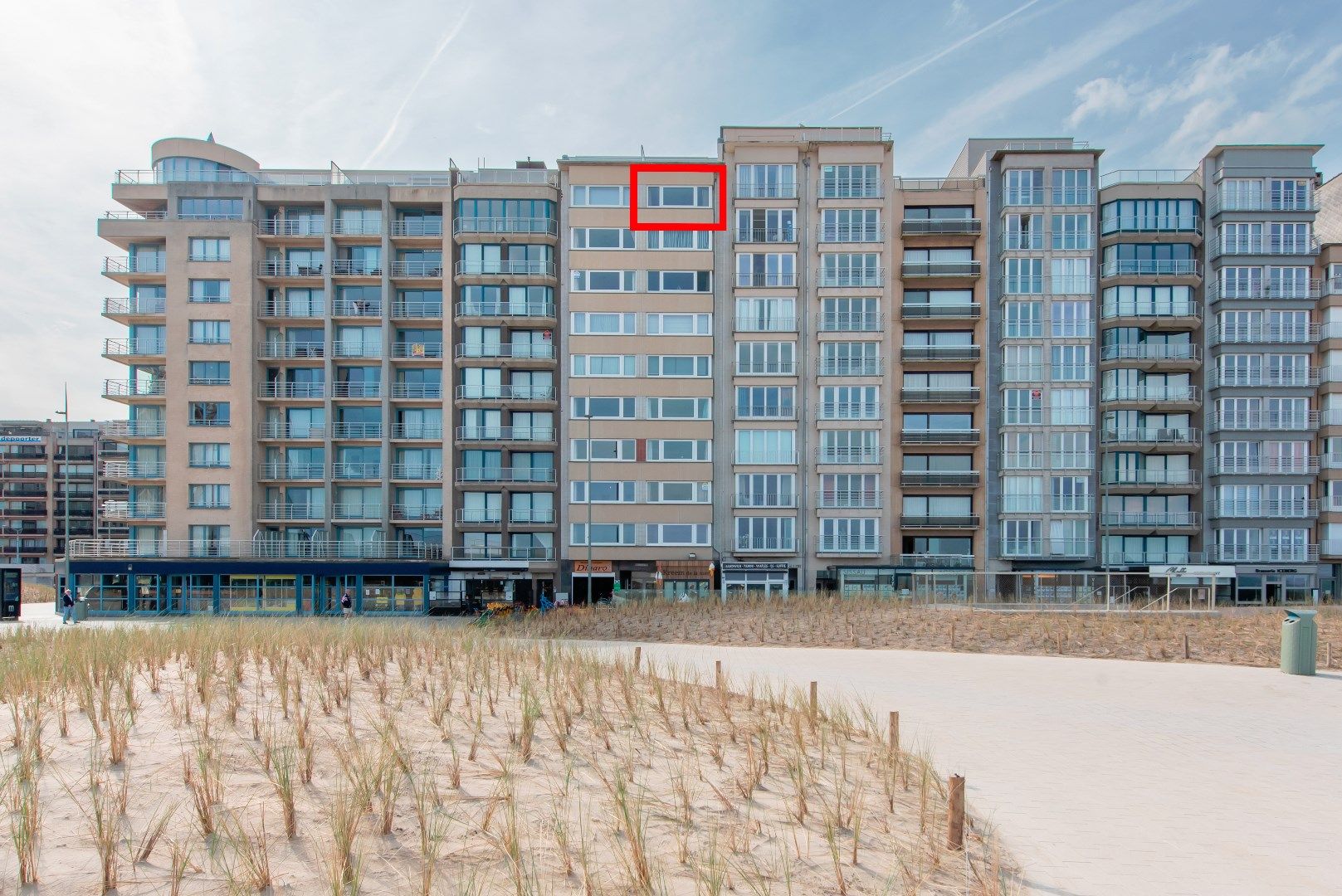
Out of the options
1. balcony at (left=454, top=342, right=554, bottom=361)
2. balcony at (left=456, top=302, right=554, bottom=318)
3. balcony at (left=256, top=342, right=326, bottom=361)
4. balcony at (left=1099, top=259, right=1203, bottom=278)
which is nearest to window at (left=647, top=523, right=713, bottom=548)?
balcony at (left=454, top=342, right=554, bottom=361)

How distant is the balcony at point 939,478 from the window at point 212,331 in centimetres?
4030

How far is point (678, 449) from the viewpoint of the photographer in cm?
4366

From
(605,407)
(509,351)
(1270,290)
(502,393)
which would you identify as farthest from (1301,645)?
(1270,290)

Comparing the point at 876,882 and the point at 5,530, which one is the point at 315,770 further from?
the point at 5,530

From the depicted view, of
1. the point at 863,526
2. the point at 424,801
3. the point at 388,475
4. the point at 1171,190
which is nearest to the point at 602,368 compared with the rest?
the point at 388,475

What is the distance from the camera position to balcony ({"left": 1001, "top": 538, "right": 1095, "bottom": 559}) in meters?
43.8

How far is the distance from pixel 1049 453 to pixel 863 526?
460 inches

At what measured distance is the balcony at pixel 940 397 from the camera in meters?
45.0

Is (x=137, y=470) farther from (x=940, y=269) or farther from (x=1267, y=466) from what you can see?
(x=1267, y=466)

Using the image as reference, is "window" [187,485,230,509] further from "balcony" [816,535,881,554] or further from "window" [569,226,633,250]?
"balcony" [816,535,881,554]

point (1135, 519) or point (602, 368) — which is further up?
point (602, 368)

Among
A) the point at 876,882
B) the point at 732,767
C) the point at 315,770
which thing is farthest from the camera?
the point at 732,767

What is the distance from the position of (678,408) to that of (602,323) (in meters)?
6.66

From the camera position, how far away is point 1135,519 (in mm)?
45188
